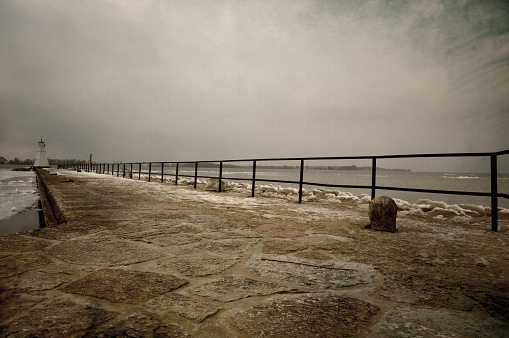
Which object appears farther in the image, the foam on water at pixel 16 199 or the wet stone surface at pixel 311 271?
A: the foam on water at pixel 16 199

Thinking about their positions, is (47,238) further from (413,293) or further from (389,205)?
(389,205)

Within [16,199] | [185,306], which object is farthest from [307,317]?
[16,199]

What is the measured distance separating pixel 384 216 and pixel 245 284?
6.51 feet

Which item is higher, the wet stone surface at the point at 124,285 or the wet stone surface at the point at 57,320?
the wet stone surface at the point at 57,320

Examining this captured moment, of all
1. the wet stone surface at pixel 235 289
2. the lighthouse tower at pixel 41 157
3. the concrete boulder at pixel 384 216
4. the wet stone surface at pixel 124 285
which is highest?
the lighthouse tower at pixel 41 157

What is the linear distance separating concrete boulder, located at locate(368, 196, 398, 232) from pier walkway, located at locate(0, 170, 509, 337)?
302 millimetres

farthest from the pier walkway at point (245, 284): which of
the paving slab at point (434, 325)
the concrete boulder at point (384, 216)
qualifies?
the concrete boulder at point (384, 216)

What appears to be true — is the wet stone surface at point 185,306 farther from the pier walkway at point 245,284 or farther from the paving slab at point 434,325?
the paving slab at point 434,325

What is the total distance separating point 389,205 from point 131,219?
9.29 ft

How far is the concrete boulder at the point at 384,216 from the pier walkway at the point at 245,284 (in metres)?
0.30

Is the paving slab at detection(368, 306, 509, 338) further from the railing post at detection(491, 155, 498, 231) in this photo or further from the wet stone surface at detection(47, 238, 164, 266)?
the railing post at detection(491, 155, 498, 231)

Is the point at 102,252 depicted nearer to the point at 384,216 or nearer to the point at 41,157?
the point at 384,216

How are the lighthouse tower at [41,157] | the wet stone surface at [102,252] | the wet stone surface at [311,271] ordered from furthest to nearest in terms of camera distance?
1. the lighthouse tower at [41,157]
2. the wet stone surface at [102,252]
3. the wet stone surface at [311,271]

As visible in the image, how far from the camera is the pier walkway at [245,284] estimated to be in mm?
885
